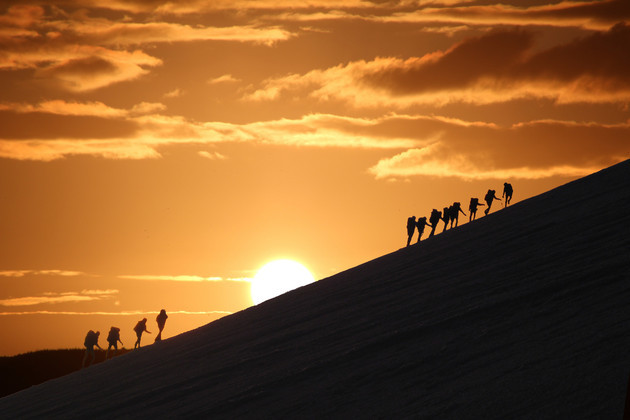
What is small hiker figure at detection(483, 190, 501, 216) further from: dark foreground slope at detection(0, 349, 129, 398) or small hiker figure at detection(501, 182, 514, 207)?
dark foreground slope at detection(0, 349, 129, 398)

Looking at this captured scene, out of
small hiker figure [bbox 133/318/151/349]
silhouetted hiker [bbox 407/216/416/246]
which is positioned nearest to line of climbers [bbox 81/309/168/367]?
small hiker figure [bbox 133/318/151/349]

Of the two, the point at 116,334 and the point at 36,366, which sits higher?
the point at 36,366

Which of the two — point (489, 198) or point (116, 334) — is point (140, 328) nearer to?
point (116, 334)

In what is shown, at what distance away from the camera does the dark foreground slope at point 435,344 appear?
8430mm

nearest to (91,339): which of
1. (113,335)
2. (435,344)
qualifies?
(113,335)

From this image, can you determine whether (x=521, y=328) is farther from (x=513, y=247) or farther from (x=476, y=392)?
(x=513, y=247)

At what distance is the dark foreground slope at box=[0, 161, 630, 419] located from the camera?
843cm

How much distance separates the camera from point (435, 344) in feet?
36.4

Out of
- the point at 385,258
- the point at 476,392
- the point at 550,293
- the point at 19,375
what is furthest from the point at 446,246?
the point at 19,375

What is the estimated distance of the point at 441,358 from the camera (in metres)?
10.3

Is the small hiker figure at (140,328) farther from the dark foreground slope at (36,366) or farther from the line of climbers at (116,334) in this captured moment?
the dark foreground slope at (36,366)

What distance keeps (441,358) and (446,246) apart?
38.1 feet

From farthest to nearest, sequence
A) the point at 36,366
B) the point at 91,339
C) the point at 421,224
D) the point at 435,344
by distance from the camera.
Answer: the point at 36,366 < the point at 421,224 < the point at 91,339 < the point at 435,344

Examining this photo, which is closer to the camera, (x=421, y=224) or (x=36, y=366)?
(x=421, y=224)
